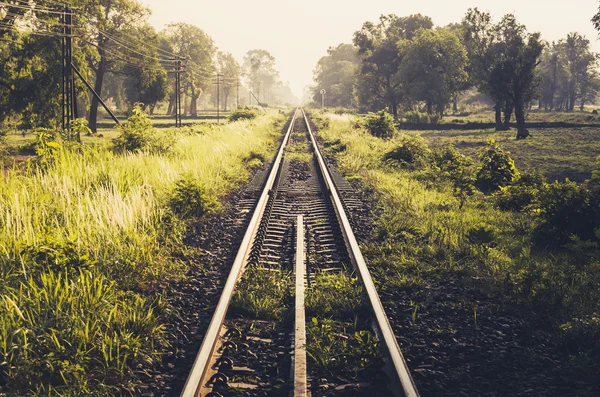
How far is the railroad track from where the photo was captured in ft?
11.2

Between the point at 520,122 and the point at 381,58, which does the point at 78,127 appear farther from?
the point at 381,58

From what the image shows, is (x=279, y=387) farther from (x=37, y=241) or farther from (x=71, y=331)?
(x=37, y=241)

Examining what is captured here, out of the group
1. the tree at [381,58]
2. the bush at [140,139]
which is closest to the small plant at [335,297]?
the bush at [140,139]

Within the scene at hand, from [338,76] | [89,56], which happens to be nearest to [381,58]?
[89,56]

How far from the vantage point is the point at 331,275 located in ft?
17.9

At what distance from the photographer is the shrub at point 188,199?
8.64 metres

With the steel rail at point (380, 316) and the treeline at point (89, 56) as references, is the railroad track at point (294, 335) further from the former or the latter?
the treeline at point (89, 56)

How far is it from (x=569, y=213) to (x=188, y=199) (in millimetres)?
6354

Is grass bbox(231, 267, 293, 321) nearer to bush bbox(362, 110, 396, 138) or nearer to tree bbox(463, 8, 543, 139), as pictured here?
bush bbox(362, 110, 396, 138)

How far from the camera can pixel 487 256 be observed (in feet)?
20.2

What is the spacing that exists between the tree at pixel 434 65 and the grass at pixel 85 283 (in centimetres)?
4247

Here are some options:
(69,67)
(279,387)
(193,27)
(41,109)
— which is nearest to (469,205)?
(279,387)

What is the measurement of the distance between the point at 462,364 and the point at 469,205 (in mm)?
6235

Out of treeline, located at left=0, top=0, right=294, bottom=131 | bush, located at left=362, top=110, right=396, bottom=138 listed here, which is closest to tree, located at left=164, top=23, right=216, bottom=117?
treeline, located at left=0, top=0, right=294, bottom=131
